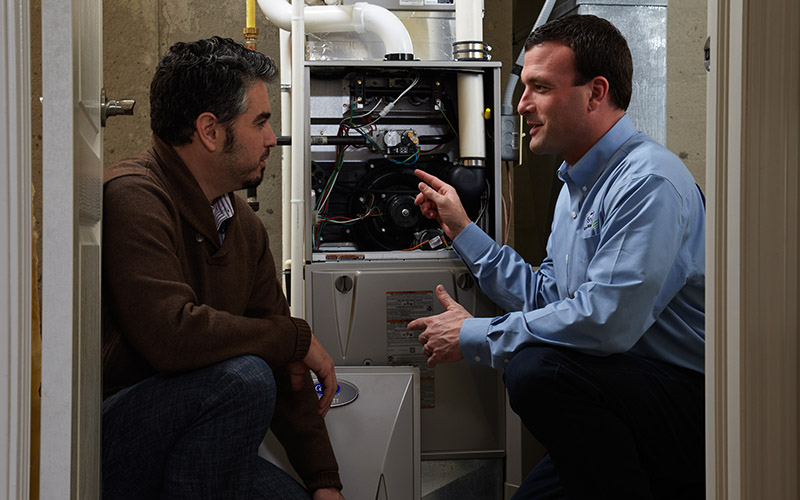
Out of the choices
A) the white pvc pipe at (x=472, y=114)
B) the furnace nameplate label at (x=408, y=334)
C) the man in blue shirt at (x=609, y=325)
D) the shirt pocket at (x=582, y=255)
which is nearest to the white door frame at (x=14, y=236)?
the man in blue shirt at (x=609, y=325)

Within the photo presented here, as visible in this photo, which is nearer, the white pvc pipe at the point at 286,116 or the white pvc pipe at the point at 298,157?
the white pvc pipe at the point at 298,157

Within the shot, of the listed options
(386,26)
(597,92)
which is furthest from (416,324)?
(386,26)

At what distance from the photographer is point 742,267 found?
811 mm

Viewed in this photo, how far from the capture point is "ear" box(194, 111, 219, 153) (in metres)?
1.66

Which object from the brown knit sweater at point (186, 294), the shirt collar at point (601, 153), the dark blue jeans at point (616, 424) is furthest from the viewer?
the shirt collar at point (601, 153)

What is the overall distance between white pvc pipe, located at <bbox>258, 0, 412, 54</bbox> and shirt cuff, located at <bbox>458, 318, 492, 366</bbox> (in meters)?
0.90

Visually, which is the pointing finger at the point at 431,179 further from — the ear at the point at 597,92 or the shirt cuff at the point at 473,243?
the ear at the point at 597,92

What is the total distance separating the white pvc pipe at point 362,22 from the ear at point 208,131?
2.56 feet

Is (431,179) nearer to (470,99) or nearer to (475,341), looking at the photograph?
(470,99)

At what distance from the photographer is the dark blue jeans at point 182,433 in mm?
1347

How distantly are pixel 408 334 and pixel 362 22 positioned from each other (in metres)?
1.00

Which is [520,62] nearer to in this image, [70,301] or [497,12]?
[497,12]

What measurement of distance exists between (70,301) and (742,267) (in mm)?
760

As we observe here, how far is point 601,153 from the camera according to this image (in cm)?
193
